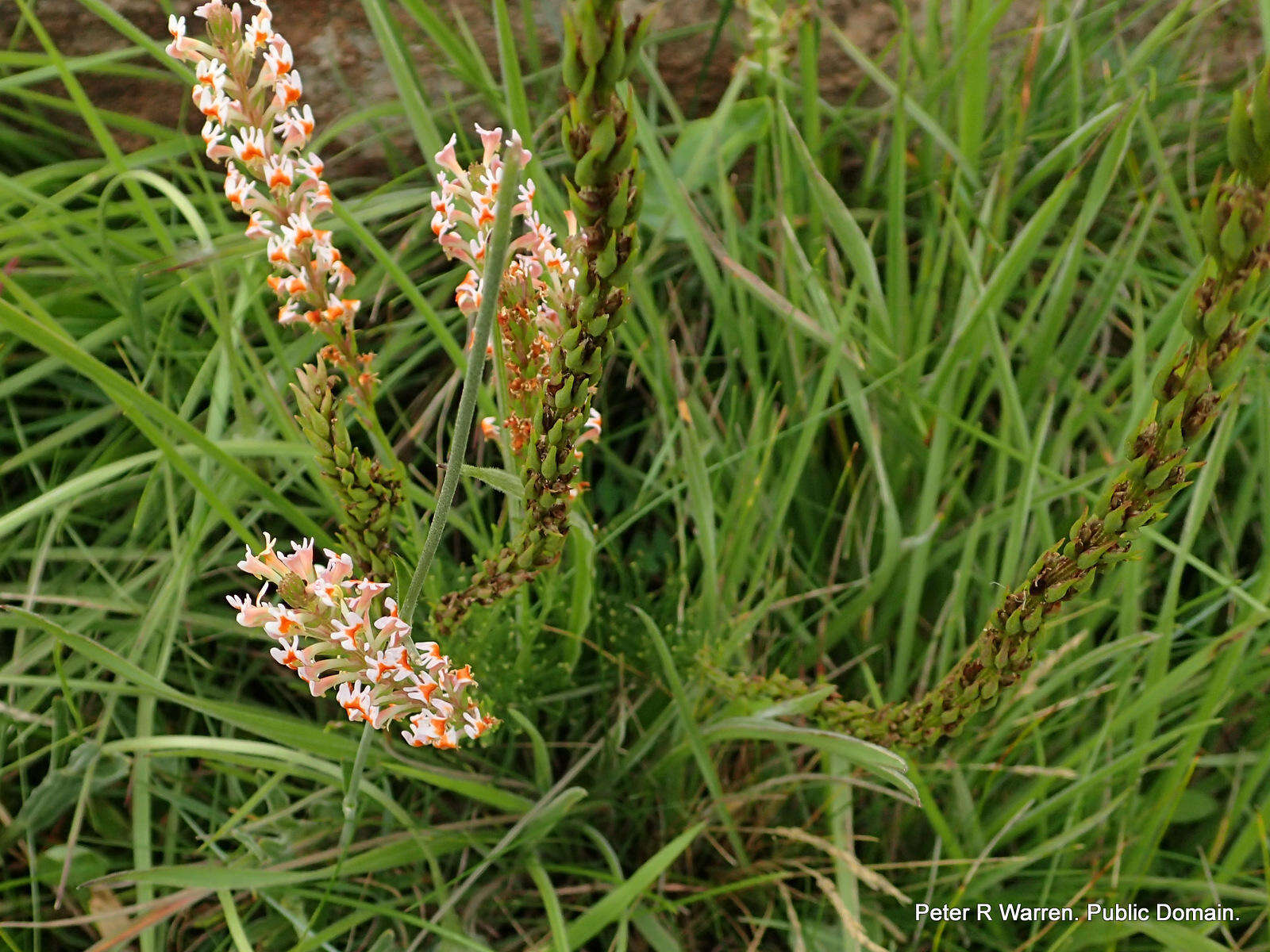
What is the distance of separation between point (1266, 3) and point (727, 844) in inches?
65.9

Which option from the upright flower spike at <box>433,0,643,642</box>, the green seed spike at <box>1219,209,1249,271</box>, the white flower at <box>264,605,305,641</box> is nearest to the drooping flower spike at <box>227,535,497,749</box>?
the white flower at <box>264,605,305,641</box>

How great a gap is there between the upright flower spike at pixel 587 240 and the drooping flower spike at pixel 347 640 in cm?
16

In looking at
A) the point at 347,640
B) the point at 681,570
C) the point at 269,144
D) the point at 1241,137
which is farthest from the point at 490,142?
the point at 681,570

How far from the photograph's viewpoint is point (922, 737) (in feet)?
3.56

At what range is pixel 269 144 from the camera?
2.88 feet

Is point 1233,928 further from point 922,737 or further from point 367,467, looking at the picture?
point 367,467

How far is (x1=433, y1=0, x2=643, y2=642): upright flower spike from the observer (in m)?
0.57

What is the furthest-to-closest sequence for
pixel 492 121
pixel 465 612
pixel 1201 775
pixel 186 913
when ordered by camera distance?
pixel 492 121 → pixel 1201 775 → pixel 186 913 → pixel 465 612

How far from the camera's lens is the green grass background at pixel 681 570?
54.8 inches

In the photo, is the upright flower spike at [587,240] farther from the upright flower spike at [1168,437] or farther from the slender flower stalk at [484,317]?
the upright flower spike at [1168,437]

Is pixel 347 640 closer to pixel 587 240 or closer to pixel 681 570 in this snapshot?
pixel 587 240

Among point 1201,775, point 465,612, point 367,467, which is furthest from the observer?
point 1201,775

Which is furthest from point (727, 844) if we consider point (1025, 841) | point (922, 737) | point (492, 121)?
point (492, 121)

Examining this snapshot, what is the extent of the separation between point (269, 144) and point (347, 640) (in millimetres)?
452
